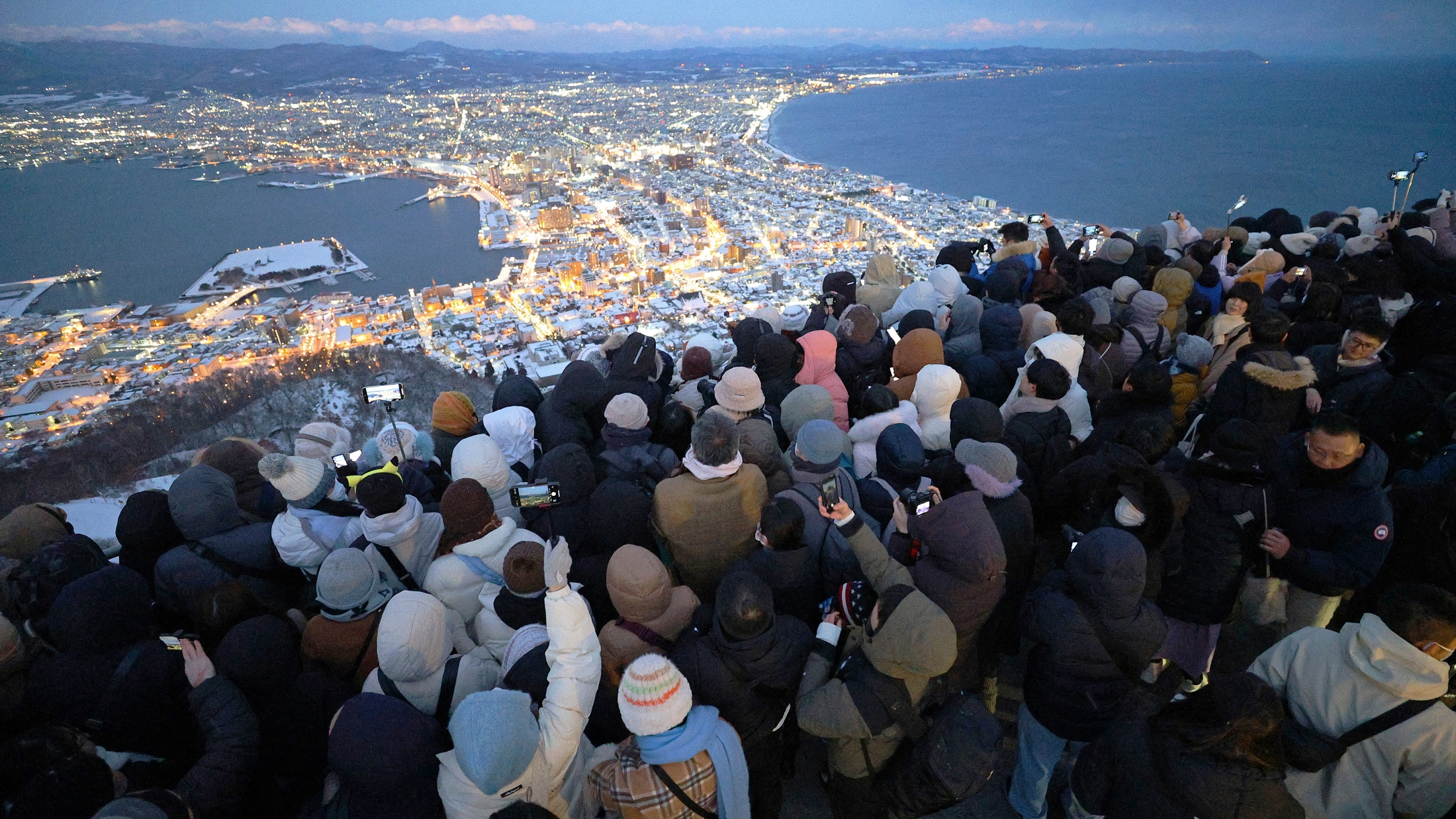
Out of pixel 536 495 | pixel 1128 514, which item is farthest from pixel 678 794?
pixel 1128 514

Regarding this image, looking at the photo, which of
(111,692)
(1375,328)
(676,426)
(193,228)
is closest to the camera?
(111,692)

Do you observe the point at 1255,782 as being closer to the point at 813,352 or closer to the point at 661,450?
the point at 661,450

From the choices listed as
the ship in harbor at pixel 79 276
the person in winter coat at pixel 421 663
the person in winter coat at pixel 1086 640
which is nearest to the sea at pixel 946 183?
the ship in harbor at pixel 79 276

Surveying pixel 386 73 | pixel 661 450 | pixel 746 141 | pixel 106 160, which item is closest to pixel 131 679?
pixel 661 450

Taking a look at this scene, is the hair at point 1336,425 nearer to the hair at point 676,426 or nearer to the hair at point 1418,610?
the hair at point 1418,610

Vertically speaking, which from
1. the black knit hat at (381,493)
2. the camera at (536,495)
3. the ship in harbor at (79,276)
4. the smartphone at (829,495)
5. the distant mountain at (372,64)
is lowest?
the ship in harbor at (79,276)

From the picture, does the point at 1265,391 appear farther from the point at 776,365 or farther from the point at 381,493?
the point at 381,493
